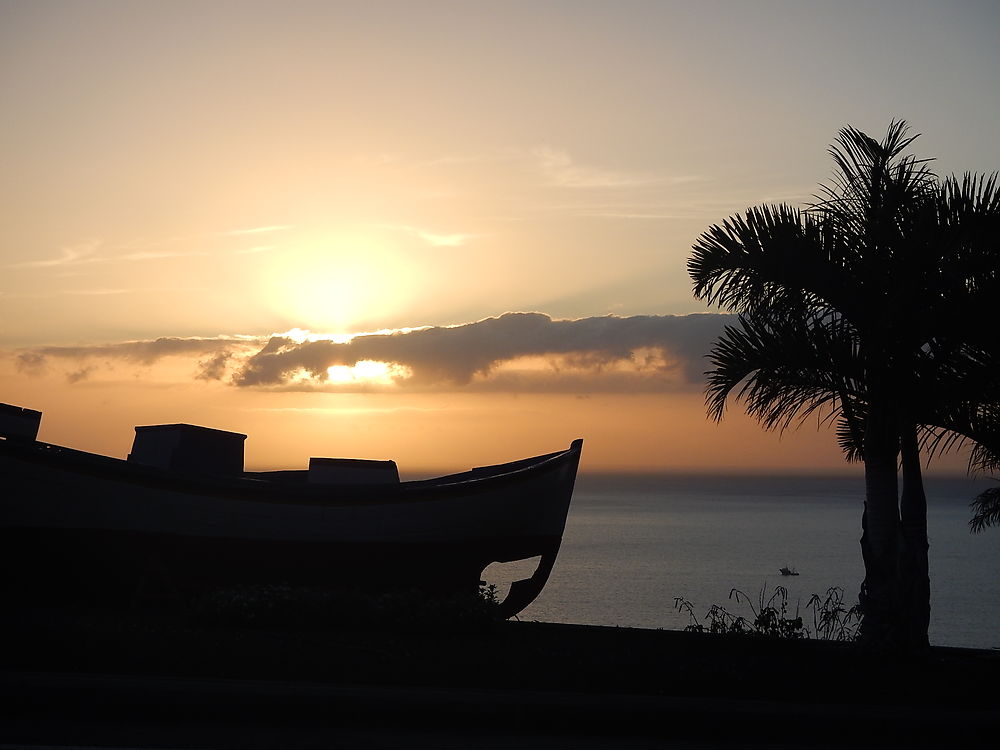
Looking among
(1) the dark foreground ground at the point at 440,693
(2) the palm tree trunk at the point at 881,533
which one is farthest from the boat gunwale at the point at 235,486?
(2) the palm tree trunk at the point at 881,533

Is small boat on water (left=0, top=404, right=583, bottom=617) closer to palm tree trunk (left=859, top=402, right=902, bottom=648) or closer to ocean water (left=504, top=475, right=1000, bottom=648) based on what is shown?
palm tree trunk (left=859, top=402, right=902, bottom=648)

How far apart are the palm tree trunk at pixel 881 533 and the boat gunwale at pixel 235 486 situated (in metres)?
6.46

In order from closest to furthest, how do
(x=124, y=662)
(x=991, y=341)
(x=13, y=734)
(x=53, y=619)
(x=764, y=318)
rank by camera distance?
(x=13, y=734), (x=124, y=662), (x=53, y=619), (x=991, y=341), (x=764, y=318)

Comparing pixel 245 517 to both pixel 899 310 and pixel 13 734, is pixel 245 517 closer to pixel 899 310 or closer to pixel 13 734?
pixel 13 734

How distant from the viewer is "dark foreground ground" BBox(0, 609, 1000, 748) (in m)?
7.17

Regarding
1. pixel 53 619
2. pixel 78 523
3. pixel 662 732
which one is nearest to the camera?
pixel 662 732

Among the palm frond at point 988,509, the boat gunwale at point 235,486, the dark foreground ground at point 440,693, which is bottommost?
the palm frond at point 988,509

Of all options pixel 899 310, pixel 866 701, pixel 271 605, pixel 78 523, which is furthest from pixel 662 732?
pixel 78 523

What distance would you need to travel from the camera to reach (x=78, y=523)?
14461mm

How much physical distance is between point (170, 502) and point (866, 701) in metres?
10.5

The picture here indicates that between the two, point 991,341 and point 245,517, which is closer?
point 991,341

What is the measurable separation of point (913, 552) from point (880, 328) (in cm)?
329

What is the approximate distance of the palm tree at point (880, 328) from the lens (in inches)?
484

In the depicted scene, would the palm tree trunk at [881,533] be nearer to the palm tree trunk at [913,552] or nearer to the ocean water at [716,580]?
the palm tree trunk at [913,552]
